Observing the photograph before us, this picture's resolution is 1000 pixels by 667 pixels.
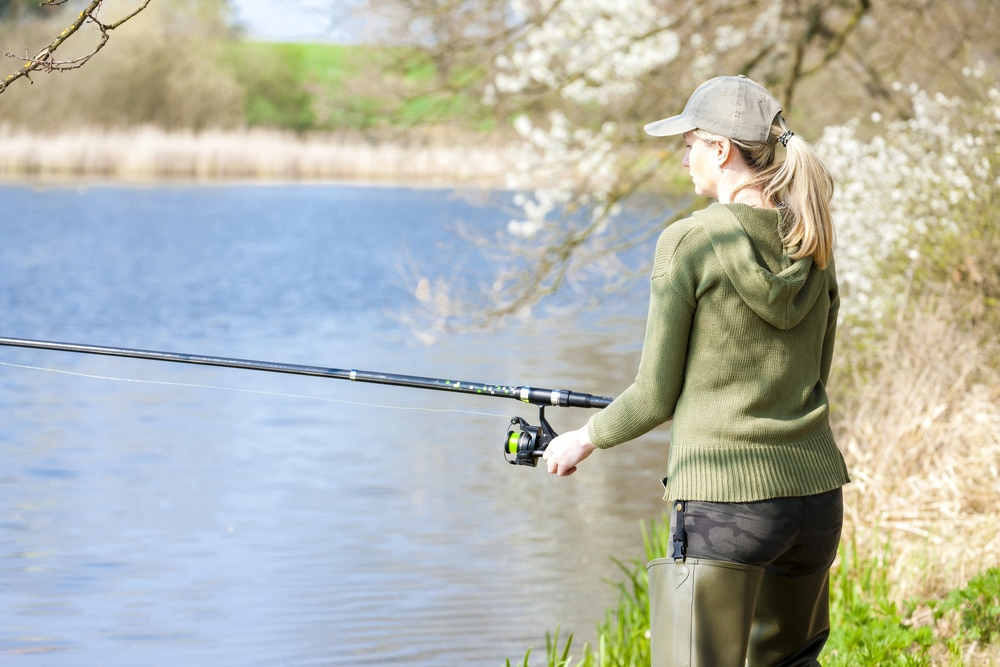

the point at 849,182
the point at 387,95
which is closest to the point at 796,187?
the point at 849,182

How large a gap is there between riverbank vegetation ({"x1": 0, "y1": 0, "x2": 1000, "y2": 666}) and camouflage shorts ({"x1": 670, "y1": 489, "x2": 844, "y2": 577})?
1.20 m

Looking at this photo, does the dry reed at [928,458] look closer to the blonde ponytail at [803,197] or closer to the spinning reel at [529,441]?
the spinning reel at [529,441]

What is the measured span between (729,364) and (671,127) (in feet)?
1.51

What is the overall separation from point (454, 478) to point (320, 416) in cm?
212

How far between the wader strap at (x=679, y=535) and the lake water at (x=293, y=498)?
215 cm

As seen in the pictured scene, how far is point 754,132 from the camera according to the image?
2.34 metres

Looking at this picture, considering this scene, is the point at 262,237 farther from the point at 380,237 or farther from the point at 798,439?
the point at 798,439

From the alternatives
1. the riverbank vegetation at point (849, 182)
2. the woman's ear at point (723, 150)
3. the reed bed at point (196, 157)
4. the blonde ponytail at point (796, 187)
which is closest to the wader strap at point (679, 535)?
the blonde ponytail at point (796, 187)

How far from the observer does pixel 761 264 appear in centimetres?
228

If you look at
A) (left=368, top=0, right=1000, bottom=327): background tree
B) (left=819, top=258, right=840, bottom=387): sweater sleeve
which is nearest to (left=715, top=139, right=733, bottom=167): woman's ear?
(left=819, top=258, right=840, bottom=387): sweater sleeve

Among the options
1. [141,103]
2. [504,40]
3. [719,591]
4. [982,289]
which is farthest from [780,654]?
[141,103]

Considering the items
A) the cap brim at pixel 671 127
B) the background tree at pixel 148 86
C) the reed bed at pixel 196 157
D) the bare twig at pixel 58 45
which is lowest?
the cap brim at pixel 671 127

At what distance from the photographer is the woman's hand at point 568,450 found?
7.88ft

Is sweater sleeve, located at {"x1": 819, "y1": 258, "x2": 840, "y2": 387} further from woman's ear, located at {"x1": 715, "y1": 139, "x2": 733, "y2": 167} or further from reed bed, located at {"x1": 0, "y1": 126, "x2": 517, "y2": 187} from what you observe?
reed bed, located at {"x1": 0, "y1": 126, "x2": 517, "y2": 187}
